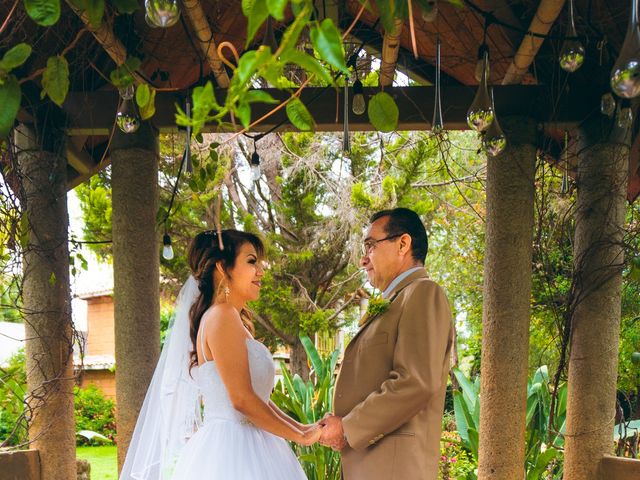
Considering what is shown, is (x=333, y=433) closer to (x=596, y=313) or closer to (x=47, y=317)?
(x=596, y=313)

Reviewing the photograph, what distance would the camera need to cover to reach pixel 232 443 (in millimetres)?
2480

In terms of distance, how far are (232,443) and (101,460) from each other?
846 cm

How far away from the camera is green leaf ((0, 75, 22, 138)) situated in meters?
0.76

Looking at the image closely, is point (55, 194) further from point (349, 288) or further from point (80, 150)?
point (349, 288)

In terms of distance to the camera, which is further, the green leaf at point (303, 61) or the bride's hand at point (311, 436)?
the bride's hand at point (311, 436)

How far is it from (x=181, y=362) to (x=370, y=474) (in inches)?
37.4

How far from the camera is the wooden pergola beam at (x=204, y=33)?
8.07 feet

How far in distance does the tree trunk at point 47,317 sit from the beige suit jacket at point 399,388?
150cm

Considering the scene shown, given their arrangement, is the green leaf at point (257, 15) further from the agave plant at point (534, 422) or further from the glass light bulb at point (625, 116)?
the agave plant at point (534, 422)

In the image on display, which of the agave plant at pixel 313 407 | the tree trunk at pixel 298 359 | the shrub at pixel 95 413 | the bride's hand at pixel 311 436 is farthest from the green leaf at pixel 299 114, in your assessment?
the shrub at pixel 95 413

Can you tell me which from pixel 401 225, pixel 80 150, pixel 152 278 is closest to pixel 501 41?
pixel 401 225

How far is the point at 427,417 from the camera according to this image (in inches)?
87.3

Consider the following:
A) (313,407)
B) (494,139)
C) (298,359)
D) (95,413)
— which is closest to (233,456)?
(494,139)

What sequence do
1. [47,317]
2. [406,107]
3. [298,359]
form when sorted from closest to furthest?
[47,317] → [406,107] → [298,359]
